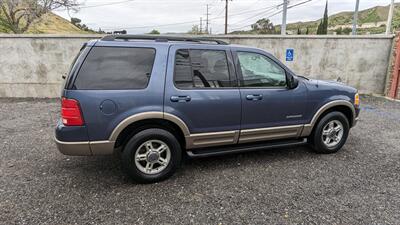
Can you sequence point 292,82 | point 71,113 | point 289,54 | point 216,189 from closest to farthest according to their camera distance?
point 71,113, point 216,189, point 292,82, point 289,54

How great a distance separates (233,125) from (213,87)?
0.62 meters

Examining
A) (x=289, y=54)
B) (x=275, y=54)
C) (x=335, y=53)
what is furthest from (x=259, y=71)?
(x=335, y=53)

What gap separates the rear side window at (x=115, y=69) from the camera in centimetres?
295

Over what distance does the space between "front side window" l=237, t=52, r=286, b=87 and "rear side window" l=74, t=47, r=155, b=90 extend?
1.33 meters

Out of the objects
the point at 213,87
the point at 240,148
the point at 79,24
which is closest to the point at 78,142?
the point at 213,87

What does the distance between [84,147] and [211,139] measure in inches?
64.0

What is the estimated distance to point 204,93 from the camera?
3338mm

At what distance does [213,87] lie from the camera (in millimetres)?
3436

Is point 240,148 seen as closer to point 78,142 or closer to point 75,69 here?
point 78,142

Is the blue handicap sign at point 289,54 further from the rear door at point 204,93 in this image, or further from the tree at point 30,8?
the tree at point 30,8

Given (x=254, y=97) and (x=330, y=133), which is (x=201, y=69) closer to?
(x=254, y=97)

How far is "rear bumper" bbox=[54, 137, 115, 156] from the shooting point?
2.98 m

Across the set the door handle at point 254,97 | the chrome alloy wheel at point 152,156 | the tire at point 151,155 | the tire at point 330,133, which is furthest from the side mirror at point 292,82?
the chrome alloy wheel at point 152,156

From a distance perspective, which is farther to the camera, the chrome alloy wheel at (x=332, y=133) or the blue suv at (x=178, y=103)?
the chrome alloy wheel at (x=332, y=133)
